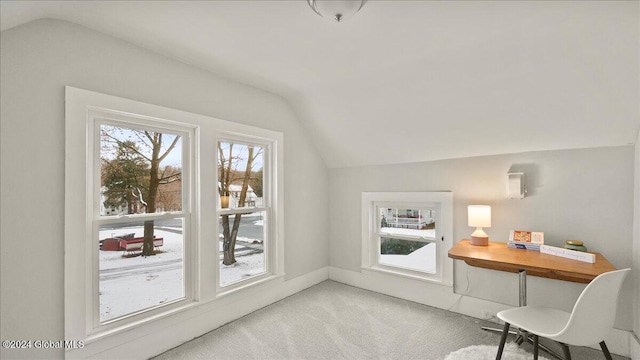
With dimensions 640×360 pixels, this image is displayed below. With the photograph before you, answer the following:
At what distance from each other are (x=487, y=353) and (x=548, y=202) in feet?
4.76

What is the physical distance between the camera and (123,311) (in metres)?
2.24

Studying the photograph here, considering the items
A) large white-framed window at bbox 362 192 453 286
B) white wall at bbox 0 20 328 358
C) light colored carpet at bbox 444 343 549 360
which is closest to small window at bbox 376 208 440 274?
large white-framed window at bbox 362 192 453 286

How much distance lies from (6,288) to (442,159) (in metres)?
3.69

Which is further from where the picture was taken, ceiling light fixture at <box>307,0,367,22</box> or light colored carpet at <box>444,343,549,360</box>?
light colored carpet at <box>444,343,549,360</box>

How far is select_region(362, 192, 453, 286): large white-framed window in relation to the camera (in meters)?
3.20

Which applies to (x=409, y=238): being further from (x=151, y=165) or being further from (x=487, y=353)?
(x=151, y=165)

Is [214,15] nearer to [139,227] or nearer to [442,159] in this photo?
[139,227]

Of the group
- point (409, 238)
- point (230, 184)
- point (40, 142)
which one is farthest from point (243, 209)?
point (409, 238)

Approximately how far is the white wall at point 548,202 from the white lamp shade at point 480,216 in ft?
0.70

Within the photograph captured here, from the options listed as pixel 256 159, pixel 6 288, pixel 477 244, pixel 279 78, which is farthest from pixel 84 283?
pixel 477 244

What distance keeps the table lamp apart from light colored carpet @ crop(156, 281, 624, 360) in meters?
0.81

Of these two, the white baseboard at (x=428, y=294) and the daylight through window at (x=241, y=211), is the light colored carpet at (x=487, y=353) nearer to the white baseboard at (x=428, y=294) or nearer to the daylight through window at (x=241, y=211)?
the white baseboard at (x=428, y=294)

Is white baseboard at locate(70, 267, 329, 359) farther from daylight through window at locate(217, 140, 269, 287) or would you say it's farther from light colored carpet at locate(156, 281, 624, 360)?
daylight through window at locate(217, 140, 269, 287)

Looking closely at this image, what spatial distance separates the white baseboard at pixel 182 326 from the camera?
2.07 metres
